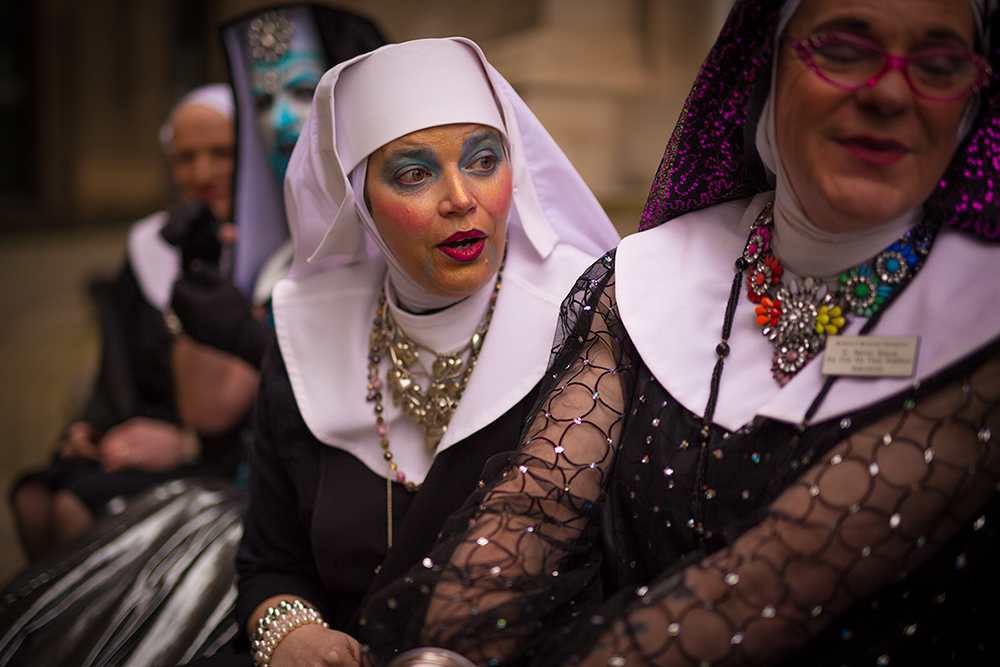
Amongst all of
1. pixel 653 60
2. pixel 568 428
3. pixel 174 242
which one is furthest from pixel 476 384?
pixel 653 60

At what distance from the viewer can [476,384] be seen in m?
1.61

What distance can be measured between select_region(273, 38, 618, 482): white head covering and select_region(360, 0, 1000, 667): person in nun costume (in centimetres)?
27

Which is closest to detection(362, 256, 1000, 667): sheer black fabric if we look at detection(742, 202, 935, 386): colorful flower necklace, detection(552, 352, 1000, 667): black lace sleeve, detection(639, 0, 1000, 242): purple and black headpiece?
detection(552, 352, 1000, 667): black lace sleeve

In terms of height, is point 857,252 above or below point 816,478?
above

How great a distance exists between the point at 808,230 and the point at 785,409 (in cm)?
26

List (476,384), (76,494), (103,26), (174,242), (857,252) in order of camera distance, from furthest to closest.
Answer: (103,26) < (76,494) < (174,242) < (476,384) < (857,252)

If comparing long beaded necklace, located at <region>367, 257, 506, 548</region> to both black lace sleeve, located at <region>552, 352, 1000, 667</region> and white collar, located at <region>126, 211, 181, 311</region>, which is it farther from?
white collar, located at <region>126, 211, 181, 311</region>

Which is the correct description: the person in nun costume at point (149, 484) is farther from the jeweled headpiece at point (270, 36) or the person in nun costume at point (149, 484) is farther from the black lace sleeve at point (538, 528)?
the black lace sleeve at point (538, 528)

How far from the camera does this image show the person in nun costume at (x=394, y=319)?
5.16 ft

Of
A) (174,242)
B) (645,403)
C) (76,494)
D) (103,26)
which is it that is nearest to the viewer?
(645,403)

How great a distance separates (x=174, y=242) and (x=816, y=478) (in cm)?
235

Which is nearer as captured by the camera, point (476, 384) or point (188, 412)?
point (476, 384)

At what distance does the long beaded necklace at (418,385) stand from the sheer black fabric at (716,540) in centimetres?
35

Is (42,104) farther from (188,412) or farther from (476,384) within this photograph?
(476,384)
